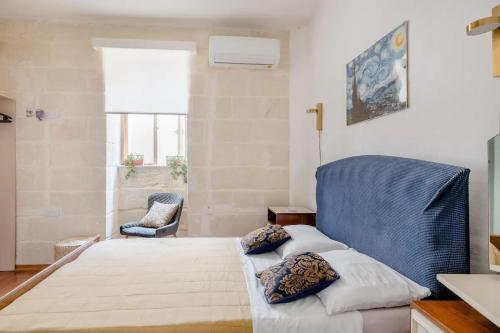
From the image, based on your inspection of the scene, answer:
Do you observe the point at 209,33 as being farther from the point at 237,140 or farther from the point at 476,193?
the point at 476,193

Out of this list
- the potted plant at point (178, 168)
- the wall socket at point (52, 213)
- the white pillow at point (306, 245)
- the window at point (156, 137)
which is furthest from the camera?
the window at point (156, 137)

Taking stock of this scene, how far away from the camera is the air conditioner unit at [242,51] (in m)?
3.69

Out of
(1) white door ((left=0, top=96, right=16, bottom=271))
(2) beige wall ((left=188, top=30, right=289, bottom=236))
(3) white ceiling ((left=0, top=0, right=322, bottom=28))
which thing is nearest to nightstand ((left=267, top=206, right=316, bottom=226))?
(2) beige wall ((left=188, top=30, right=289, bottom=236))

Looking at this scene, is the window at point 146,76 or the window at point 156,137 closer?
the window at point 146,76

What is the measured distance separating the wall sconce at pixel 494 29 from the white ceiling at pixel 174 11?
247 cm

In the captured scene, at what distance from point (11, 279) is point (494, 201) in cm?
426

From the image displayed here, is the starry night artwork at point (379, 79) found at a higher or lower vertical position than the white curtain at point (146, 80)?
lower

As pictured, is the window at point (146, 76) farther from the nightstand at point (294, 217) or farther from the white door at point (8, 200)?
the nightstand at point (294, 217)

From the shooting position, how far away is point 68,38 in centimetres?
380

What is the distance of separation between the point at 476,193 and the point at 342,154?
145 centimetres

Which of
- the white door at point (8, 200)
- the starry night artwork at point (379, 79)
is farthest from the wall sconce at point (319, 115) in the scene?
the white door at point (8, 200)

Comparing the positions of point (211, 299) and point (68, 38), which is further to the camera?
point (68, 38)

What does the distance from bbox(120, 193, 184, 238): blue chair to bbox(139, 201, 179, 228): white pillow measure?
5cm

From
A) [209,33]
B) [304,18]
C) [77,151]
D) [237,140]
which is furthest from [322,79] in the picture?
[77,151]
